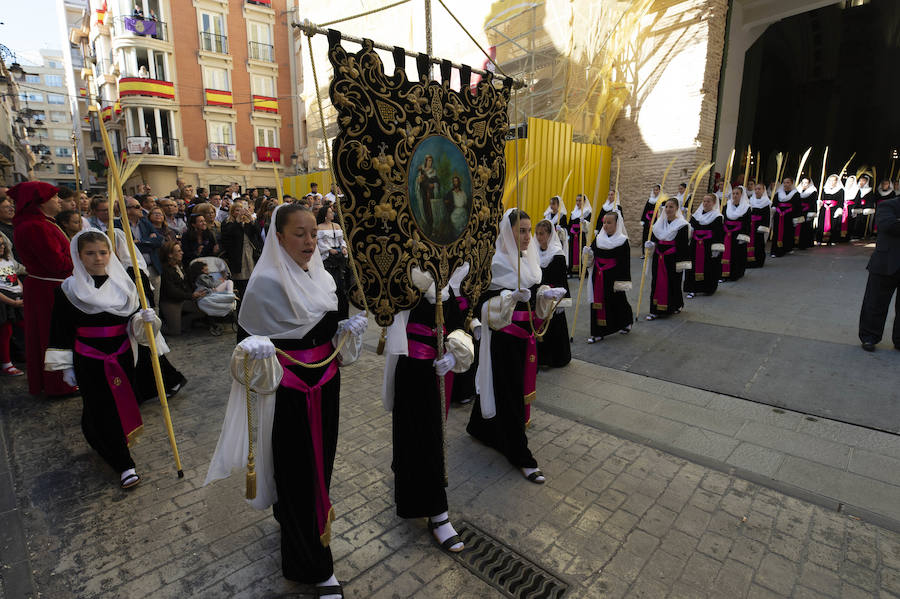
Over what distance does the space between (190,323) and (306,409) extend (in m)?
6.22

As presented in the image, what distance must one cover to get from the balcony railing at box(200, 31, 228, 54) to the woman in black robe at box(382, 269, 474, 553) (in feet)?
103

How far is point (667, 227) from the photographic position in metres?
7.48

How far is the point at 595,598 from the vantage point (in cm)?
243

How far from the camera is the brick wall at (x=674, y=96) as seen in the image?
11922 mm

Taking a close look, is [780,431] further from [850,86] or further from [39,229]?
[850,86]

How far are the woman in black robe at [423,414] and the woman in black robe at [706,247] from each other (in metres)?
7.52

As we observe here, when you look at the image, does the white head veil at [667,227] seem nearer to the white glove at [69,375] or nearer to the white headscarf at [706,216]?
the white headscarf at [706,216]

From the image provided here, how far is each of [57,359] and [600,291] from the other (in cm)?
598

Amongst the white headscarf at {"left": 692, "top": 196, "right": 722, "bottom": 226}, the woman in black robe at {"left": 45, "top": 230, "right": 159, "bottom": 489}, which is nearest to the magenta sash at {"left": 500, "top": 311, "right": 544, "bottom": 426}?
the woman in black robe at {"left": 45, "top": 230, "right": 159, "bottom": 489}

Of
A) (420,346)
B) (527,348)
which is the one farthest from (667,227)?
(420,346)

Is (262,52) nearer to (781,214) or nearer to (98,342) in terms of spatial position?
(781,214)

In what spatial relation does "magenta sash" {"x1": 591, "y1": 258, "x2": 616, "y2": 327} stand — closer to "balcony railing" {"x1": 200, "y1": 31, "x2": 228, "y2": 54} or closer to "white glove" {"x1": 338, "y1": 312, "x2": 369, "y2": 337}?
"white glove" {"x1": 338, "y1": 312, "x2": 369, "y2": 337}

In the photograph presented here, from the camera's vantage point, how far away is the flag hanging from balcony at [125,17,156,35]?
24.2m

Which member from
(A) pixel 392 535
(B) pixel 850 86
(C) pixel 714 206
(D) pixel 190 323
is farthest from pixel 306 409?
(B) pixel 850 86
